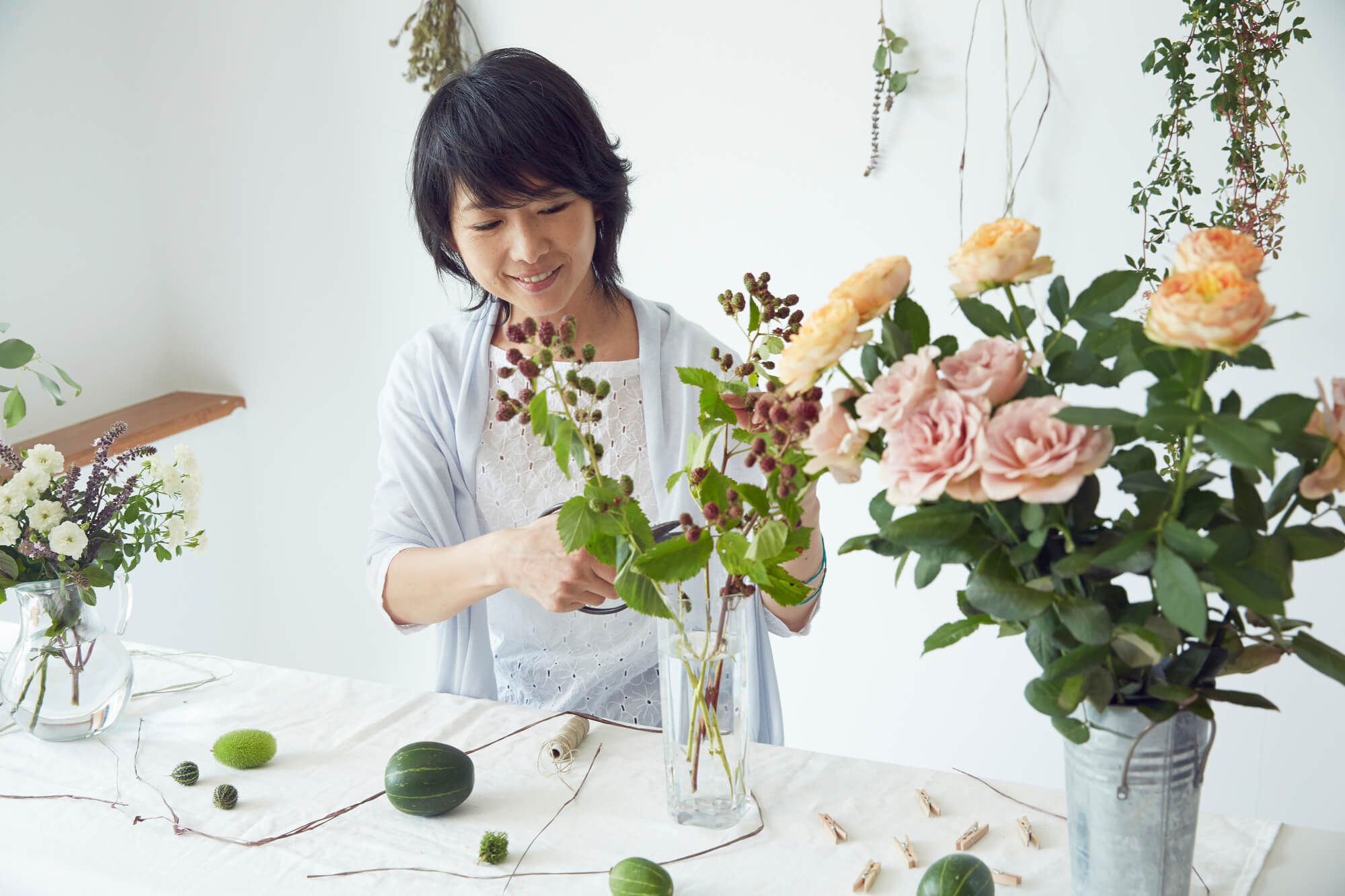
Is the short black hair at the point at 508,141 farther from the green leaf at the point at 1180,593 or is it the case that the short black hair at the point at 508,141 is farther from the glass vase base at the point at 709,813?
the green leaf at the point at 1180,593

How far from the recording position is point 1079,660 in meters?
0.71

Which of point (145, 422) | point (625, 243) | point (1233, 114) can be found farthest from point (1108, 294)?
point (145, 422)

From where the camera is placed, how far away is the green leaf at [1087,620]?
0.69 metres

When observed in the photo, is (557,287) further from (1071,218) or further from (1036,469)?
(1071,218)

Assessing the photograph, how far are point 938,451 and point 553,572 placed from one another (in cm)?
62

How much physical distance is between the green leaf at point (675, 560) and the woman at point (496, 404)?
0.44 m

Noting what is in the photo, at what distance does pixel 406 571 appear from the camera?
55.7 inches

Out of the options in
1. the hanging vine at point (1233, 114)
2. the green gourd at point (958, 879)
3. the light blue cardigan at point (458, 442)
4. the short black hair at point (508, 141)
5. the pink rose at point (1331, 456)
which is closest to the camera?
the pink rose at point (1331, 456)

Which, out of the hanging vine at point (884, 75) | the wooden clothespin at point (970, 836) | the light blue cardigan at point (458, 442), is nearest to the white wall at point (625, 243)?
the hanging vine at point (884, 75)

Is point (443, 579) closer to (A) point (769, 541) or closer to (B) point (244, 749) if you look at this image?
(B) point (244, 749)

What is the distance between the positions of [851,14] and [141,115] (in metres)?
1.86

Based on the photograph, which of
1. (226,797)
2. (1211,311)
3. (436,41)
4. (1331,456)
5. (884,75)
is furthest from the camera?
(436,41)

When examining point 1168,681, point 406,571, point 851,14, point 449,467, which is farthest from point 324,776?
point 851,14

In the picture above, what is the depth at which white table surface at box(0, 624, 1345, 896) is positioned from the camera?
966 millimetres
